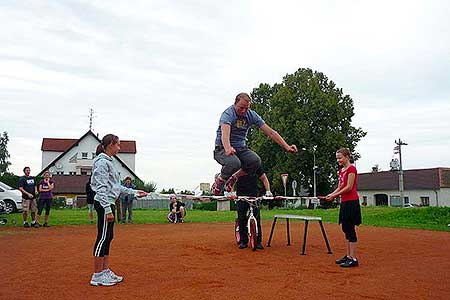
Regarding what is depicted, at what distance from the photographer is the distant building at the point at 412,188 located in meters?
65.2

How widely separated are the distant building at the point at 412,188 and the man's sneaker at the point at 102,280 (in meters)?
66.9

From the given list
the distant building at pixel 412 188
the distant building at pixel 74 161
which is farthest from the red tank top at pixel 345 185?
the distant building at pixel 412 188

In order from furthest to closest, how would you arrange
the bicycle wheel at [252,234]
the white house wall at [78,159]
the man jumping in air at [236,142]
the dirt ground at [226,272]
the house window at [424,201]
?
the house window at [424,201]
the white house wall at [78,159]
the bicycle wheel at [252,234]
the man jumping in air at [236,142]
the dirt ground at [226,272]

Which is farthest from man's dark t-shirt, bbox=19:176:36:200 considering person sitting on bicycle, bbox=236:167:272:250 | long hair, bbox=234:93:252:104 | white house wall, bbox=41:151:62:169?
white house wall, bbox=41:151:62:169

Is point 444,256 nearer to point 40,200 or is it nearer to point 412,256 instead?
point 412,256

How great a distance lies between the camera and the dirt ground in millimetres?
5027

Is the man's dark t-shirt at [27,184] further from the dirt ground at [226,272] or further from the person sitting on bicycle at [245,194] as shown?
the person sitting on bicycle at [245,194]

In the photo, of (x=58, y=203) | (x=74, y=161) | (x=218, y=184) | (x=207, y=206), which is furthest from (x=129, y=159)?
(x=218, y=184)

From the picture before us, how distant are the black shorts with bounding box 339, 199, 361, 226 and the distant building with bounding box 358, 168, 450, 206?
63928 mm

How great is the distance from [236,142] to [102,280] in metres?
3.76

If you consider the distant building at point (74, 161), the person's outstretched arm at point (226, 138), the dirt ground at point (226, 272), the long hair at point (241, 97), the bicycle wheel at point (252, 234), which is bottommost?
the dirt ground at point (226, 272)

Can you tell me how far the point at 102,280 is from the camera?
5.55 meters

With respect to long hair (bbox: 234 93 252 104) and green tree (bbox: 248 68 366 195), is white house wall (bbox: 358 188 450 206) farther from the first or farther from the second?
long hair (bbox: 234 93 252 104)

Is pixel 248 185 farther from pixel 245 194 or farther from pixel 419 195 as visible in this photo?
pixel 419 195
